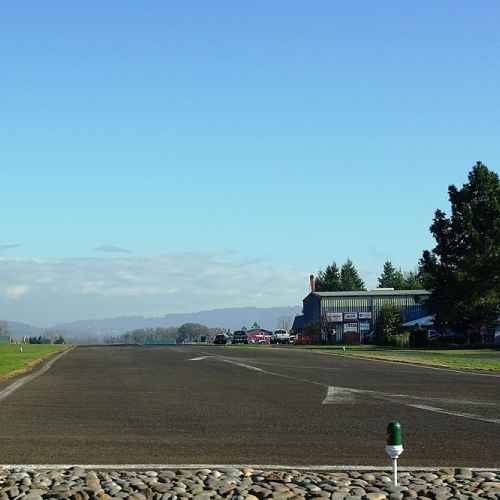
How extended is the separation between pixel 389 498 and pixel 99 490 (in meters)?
2.76

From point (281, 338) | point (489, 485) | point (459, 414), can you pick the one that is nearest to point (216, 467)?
point (489, 485)

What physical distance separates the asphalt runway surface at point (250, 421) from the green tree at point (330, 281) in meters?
158

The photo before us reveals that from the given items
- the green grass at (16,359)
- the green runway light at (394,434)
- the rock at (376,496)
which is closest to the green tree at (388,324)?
the green grass at (16,359)

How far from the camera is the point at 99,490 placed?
326 inches

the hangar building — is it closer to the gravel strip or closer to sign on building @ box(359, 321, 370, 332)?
sign on building @ box(359, 321, 370, 332)

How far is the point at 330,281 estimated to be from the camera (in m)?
185

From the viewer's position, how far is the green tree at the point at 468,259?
75.2 metres

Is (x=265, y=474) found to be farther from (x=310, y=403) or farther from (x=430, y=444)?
(x=310, y=403)

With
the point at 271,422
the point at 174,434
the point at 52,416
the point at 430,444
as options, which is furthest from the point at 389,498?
the point at 52,416

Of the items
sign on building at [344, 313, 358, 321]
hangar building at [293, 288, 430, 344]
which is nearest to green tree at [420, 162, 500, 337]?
hangar building at [293, 288, 430, 344]

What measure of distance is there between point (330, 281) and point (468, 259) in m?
110

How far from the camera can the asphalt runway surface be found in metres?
11.0

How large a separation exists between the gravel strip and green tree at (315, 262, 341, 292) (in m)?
174

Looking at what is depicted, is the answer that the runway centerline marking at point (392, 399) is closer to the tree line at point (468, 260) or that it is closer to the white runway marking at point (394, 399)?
the white runway marking at point (394, 399)
